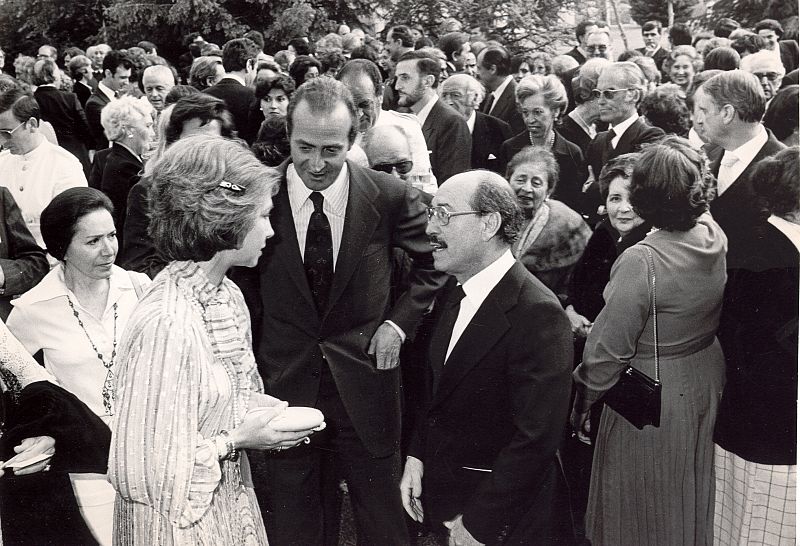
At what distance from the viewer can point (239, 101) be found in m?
5.61

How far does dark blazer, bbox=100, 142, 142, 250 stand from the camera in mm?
3666

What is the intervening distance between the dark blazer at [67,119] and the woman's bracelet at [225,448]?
463 cm

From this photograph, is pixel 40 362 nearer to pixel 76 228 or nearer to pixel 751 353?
pixel 76 228

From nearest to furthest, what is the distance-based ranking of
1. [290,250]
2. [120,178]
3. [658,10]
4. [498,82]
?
[290,250]
[120,178]
[658,10]
[498,82]

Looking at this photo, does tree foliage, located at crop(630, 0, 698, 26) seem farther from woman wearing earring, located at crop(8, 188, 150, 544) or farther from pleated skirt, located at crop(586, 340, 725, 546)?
woman wearing earring, located at crop(8, 188, 150, 544)

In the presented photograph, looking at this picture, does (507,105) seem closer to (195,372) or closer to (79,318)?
(79,318)

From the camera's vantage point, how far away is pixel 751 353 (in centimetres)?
268

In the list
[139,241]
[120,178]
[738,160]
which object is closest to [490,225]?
[738,160]

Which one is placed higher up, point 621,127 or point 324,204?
point 324,204

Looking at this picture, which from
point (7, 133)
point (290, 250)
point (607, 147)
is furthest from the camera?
point (607, 147)

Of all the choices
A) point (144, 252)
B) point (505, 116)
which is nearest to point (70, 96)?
point (505, 116)

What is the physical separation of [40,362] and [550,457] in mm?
1729

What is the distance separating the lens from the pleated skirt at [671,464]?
2844 millimetres

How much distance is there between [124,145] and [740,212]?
2.73 metres
